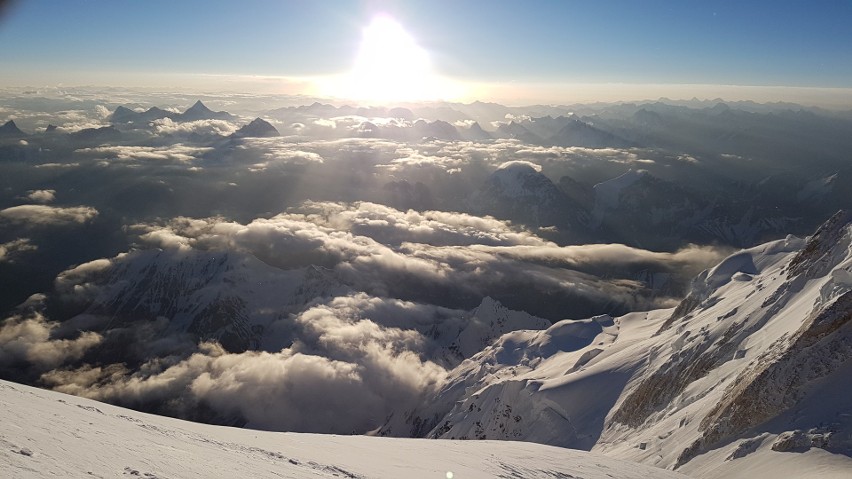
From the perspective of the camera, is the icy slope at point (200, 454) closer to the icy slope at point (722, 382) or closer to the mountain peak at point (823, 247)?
the icy slope at point (722, 382)

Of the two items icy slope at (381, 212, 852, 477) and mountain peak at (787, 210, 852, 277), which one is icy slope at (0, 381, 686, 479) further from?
mountain peak at (787, 210, 852, 277)

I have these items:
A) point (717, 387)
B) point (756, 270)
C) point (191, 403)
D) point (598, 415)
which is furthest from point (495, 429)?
point (191, 403)

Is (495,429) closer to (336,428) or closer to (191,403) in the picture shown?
(336,428)

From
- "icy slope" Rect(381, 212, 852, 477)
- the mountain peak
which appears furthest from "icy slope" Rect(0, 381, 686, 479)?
the mountain peak

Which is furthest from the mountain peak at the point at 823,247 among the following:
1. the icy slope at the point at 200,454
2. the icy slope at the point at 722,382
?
the icy slope at the point at 200,454

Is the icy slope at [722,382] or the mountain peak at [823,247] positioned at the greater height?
the mountain peak at [823,247]

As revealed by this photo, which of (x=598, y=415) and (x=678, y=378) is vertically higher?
(x=678, y=378)
